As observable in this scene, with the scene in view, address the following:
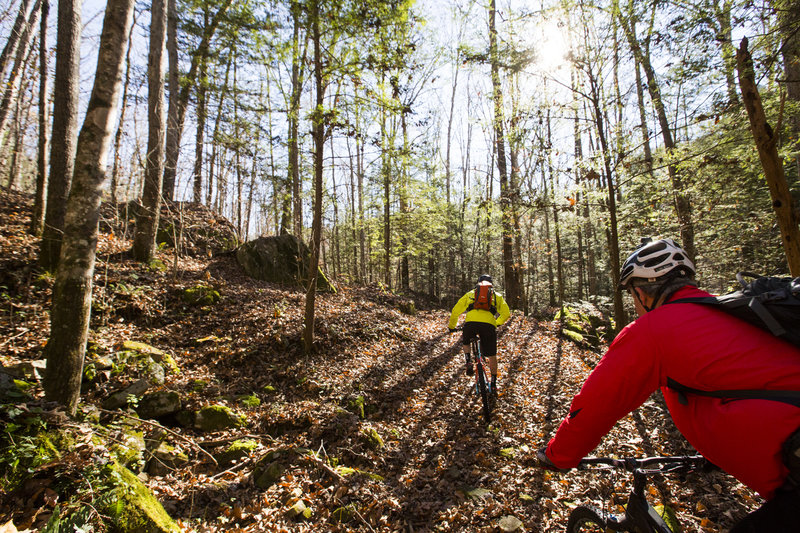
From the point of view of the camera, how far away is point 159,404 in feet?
16.1

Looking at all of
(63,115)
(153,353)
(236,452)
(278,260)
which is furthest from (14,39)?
(236,452)

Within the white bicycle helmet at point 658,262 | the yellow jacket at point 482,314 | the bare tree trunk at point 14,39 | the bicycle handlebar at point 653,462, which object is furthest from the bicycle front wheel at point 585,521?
the bare tree trunk at point 14,39

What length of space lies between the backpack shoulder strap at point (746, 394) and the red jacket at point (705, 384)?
0.07ft

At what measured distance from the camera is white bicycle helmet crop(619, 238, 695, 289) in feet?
6.97

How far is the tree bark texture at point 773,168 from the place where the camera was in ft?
13.9

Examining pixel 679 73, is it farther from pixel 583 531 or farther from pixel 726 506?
pixel 583 531

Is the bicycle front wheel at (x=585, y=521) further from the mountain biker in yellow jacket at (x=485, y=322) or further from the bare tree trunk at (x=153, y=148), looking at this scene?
the bare tree trunk at (x=153, y=148)

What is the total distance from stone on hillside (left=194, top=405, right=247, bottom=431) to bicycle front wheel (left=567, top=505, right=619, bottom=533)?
4613 millimetres

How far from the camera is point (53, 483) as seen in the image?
281 cm

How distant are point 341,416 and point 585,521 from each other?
3915 millimetres

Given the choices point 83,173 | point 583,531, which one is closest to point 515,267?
point 583,531

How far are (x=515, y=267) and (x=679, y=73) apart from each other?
34.8 feet

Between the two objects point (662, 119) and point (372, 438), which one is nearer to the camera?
point (372, 438)

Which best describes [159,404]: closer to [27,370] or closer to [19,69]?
[27,370]
